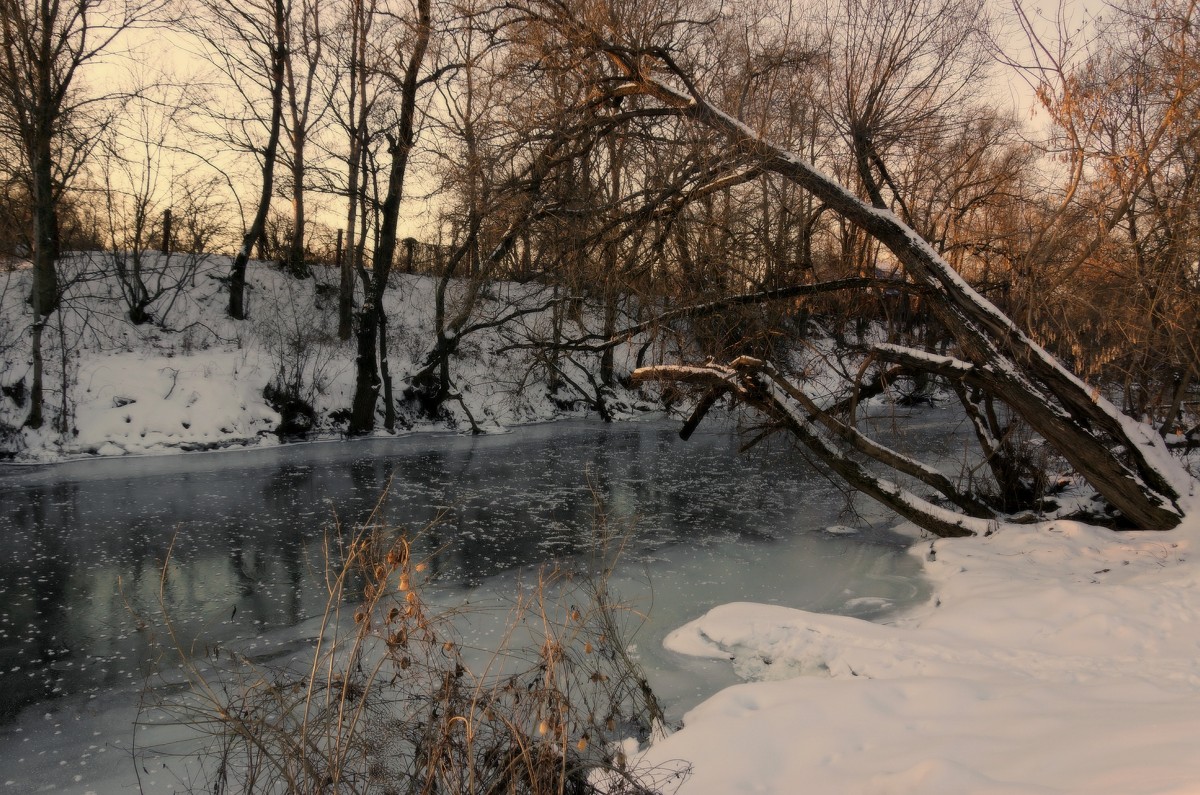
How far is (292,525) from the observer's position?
891 cm

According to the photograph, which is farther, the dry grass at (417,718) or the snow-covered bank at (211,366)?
the snow-covered bank at (211,366)

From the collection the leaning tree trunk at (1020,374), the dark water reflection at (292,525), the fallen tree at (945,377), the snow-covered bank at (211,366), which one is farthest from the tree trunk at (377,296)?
the leaning tree trunk at (1020,374)

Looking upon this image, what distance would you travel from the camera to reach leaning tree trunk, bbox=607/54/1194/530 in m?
7.16

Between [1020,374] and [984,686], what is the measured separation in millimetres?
4159

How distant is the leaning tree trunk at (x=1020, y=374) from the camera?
23.5ft

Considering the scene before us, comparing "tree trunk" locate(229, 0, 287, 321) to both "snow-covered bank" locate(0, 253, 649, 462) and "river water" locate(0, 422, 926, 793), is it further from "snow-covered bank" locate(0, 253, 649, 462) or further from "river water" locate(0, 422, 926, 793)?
"river water" locate(0, 422, 926, 793)

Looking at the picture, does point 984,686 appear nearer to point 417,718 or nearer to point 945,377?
point 417,718

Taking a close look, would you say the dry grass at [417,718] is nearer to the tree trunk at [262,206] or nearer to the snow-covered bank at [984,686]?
the snow-covered bank at [984,686]

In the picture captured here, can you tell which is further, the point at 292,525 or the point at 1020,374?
the point at 292,525

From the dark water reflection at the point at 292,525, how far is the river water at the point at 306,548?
0.03 meters

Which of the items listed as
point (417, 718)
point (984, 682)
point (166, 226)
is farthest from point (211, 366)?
point (984, 682)

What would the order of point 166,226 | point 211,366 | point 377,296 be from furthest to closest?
point 166,226 → point 377,296 → point 211,366

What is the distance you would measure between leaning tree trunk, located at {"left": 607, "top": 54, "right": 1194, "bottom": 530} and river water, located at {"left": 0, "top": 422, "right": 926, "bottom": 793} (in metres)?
1.86

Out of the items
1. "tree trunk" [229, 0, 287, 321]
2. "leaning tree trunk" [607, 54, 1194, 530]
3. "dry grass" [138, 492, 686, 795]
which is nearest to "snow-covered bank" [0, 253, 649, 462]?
"tree trunk" [229, 0, 287, 321]
